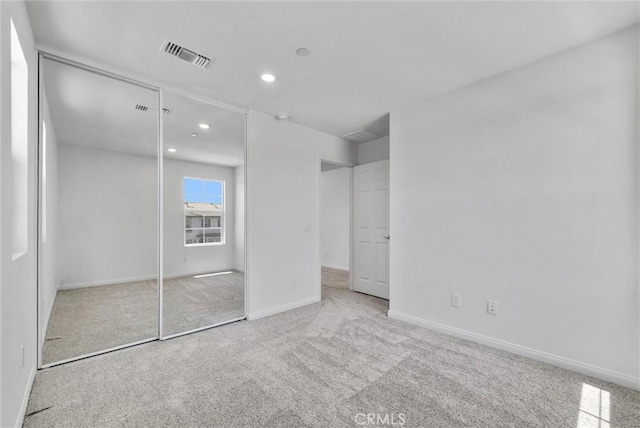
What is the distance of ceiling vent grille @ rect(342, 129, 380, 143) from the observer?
4.27 m

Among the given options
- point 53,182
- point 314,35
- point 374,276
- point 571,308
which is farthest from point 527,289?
point 53,182

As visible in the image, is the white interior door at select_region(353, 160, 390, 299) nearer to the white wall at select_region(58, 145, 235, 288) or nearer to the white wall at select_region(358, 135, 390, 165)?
the white wall at select_region(358, 135, 390, 165)

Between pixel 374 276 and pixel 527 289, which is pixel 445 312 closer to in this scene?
pixel 527 289

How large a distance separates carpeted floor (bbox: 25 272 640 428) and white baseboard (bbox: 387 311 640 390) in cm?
6

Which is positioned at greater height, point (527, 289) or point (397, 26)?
point (397, 26)

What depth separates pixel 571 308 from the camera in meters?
2.26

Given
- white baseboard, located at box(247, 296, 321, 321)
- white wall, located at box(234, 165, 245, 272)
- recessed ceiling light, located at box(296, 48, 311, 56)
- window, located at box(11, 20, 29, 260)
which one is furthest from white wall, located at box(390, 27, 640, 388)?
window, located at box(11, 20, 29, 260)

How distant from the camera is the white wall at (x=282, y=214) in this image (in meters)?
3.51

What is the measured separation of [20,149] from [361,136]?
3774 millimetres

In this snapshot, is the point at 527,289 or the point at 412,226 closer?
the point at 527,289

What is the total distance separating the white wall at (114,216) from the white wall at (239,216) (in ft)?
1.83

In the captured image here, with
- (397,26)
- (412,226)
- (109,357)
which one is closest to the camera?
(397,26)

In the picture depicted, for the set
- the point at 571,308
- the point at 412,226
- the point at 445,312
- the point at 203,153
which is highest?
the point at 203,153

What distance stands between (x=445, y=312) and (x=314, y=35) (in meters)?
2.87
